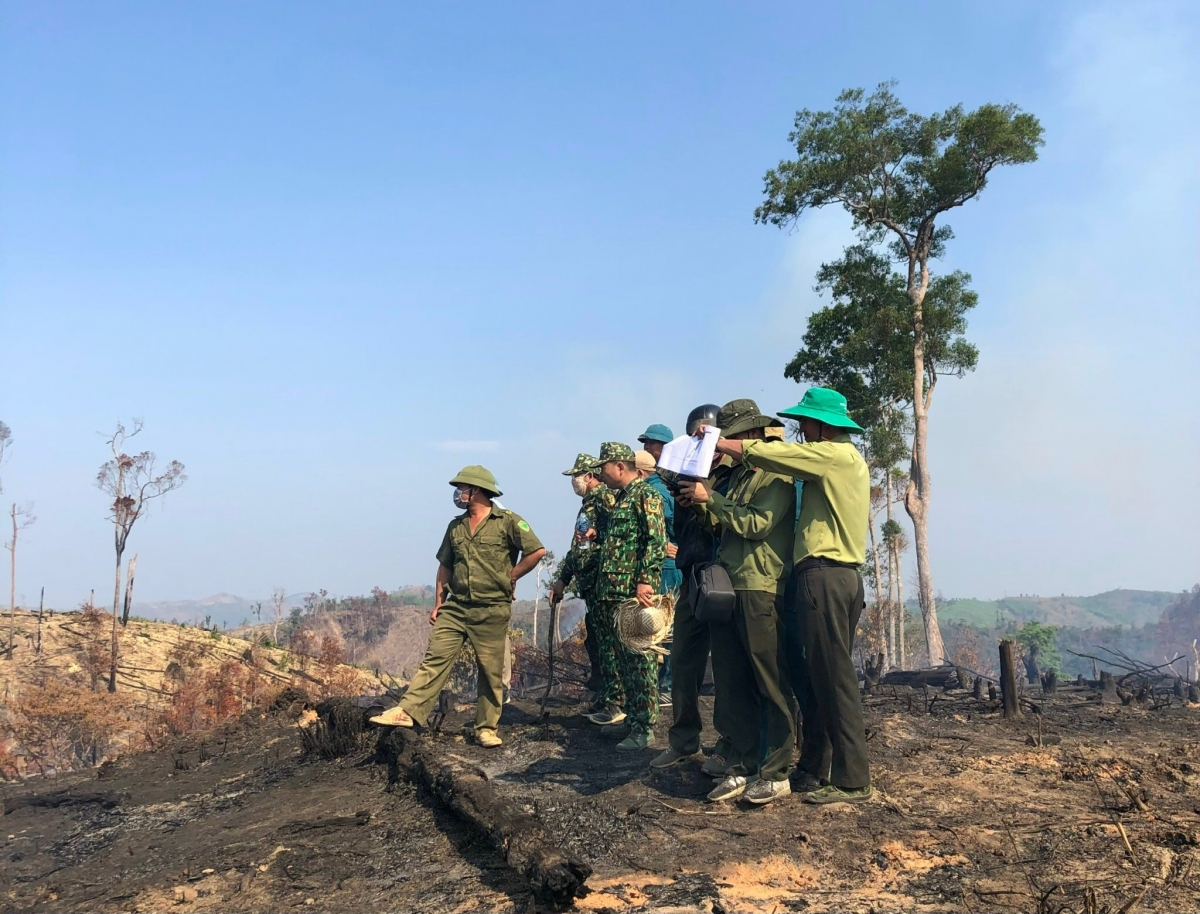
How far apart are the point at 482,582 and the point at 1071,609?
202m

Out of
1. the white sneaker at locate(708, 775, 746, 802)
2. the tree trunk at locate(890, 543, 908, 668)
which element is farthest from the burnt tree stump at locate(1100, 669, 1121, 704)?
the tree trunk at locate(890, 543, 908, 668)

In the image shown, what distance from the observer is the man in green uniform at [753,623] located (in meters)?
4.61

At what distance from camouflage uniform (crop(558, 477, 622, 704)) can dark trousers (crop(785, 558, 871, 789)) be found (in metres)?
2.38

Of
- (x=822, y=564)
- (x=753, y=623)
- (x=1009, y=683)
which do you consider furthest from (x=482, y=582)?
(x=1009, y=683)

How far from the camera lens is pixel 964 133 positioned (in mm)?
23109

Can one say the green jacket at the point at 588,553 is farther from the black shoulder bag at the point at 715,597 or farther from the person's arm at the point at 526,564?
the black shoulder bag at the point at 715,597

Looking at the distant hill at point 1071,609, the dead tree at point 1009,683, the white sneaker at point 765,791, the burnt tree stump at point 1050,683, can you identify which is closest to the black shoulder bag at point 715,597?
the white sneaker at point 765,791

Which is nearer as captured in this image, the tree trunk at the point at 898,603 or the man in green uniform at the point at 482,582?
the man in green uniform at the point at 482,582

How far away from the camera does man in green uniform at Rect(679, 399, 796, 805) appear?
4605 millimetres

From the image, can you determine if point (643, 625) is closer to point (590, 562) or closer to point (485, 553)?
point (590, 562)

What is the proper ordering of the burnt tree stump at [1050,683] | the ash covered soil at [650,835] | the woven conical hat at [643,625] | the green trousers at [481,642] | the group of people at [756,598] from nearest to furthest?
1. the ash covered soil at [650,835]
2. the group of people at [756,598]
3. the woven conical hat at [643,625]
4. the green trousers at [481,642]
5. the burnt tree stump at [1050,683]

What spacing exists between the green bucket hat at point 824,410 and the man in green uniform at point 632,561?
173cm

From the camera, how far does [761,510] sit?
4734mm

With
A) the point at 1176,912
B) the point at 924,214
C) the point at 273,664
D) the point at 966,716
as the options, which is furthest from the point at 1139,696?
the point at 273,664
